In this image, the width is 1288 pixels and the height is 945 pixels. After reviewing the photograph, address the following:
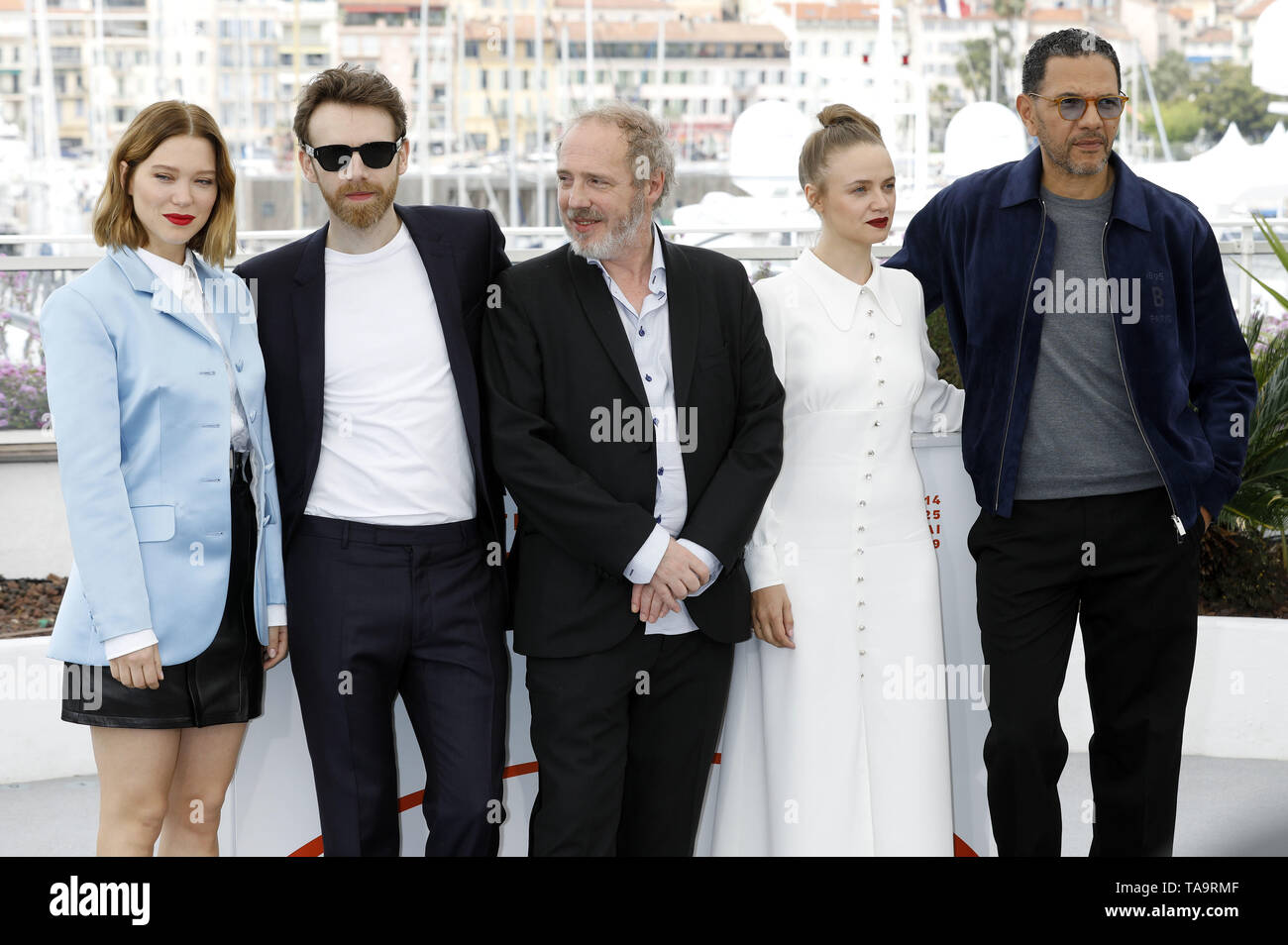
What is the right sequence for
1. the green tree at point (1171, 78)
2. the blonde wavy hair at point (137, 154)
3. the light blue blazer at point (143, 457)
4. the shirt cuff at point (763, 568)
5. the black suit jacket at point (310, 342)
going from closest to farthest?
the light blue blazer at point (143, 457)
the blonde wavy hair at point (137, 154)
the black suit jacket at point (310, 342)
the shirt cuff at point (763, 568)
the green tree at point (1171, 78)

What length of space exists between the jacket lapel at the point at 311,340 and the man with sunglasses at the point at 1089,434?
56.6 inches

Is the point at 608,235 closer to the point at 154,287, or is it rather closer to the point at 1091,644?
the point at 154,287

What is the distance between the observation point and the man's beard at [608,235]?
2.74 meters

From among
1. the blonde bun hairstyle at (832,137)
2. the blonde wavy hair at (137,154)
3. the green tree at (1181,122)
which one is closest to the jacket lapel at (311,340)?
the blonde wavy hair at (137,154)

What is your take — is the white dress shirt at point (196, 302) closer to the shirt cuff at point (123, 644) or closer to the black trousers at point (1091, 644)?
the shirt cuff at point (123, 644)

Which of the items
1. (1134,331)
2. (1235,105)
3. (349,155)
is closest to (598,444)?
(349,155)

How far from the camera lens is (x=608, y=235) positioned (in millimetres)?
2752

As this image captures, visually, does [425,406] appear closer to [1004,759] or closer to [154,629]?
[154,629]

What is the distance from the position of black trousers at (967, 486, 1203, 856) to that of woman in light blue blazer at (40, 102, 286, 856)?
1604 mm

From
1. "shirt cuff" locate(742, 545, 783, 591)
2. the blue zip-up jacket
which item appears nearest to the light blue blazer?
"shirt cuff" locate(742, 545, 783, 591)

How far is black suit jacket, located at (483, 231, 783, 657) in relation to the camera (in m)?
2.67

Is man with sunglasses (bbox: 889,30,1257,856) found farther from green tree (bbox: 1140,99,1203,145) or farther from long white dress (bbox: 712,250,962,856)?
green tree (bbox: 1140,99,1203,145)

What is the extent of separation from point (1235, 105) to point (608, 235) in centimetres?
7022
